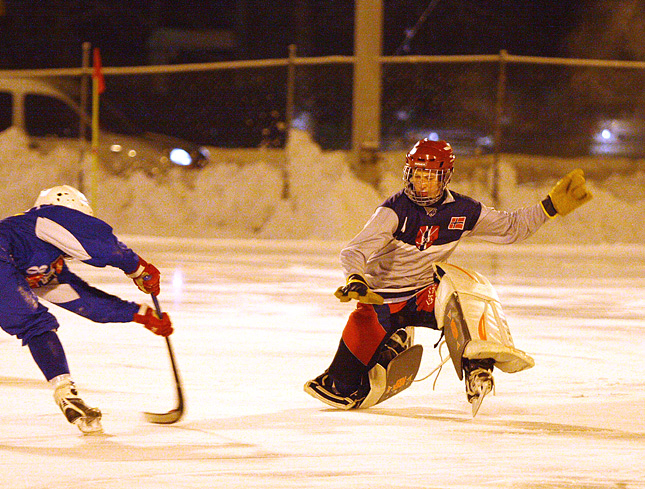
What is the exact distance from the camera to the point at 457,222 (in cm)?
530

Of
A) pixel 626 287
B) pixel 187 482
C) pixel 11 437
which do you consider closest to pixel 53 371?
pixel 11 437

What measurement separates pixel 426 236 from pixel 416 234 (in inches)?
2.3

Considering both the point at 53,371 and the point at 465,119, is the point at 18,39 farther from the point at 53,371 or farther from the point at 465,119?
the point at 53,371

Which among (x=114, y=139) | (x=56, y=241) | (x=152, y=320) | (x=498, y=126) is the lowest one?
(x=114, y=139)

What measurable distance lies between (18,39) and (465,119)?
619 inches

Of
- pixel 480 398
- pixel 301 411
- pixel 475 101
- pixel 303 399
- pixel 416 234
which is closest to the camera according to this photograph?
pixel 480 398

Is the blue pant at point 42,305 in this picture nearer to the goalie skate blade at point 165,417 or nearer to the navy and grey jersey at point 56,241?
the navy and grey jersey at point 56,241

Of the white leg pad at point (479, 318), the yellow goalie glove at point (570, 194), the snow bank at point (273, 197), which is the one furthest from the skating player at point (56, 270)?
the snow bank at point (273, 197)

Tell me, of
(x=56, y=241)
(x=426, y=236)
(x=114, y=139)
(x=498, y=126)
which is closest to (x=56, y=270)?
(x=56, y=241)

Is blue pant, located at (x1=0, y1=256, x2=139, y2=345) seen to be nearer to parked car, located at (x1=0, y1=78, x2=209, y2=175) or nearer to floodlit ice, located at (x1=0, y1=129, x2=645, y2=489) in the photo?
floodlit ice, located at (x1=0, y1=129, x2=645, y2=489)

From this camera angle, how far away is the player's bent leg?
451 centimetres

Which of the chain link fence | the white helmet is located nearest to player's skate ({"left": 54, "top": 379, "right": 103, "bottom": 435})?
the white helmet

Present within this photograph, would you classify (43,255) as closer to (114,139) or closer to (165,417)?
(165,417)

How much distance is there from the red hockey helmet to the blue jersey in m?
1.45
